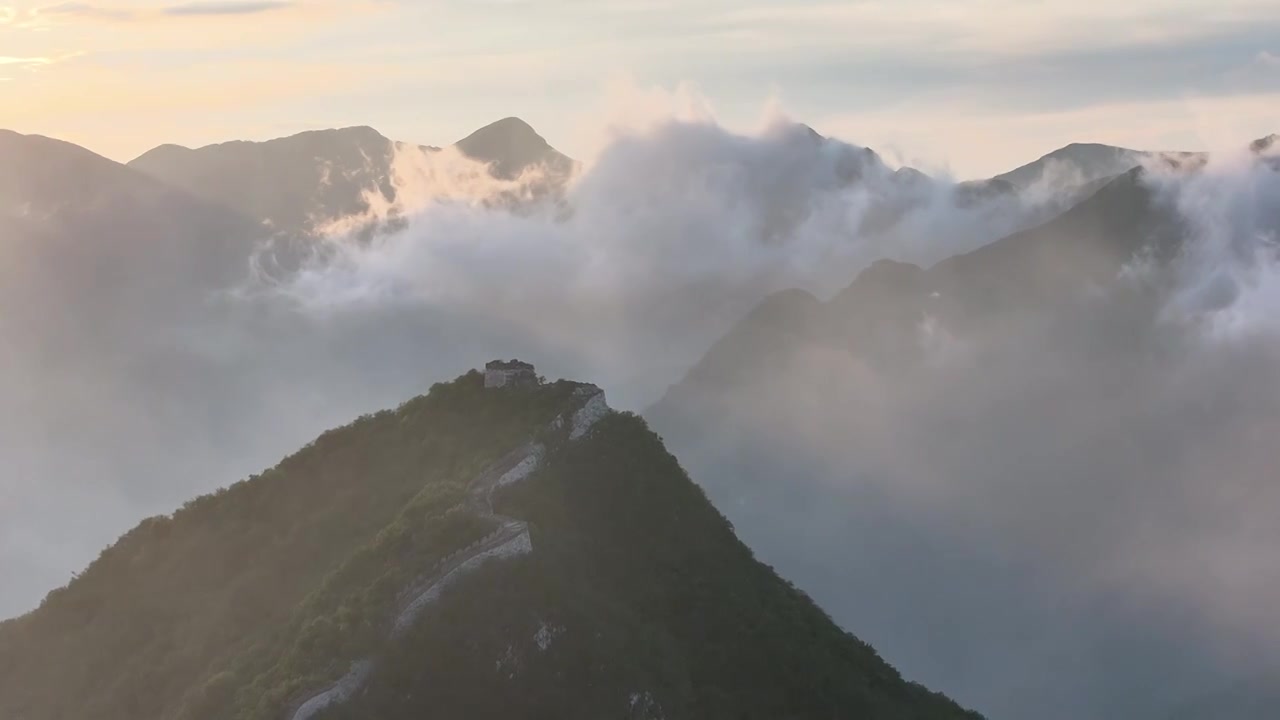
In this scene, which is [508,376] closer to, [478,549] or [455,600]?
[478,549]

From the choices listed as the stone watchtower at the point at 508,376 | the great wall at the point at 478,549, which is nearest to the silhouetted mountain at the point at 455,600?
the great wall at the point at 478,549

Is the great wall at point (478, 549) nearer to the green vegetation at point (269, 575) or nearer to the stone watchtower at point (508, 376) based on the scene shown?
the green vegetation at point (269, 575)

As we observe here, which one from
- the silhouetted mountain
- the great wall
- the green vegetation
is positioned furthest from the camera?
the green vegetation

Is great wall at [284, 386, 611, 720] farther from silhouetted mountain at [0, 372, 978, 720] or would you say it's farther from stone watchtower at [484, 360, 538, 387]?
stone watchtower at [484, 360, 538, 387]

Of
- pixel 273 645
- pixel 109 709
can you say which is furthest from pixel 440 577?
pixel 109 709

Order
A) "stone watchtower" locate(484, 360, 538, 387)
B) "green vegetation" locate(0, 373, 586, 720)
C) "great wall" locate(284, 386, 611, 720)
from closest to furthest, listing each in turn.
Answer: "great wall" locate(284, 386, 611, 720)
"green vegetation" locate(0, 373, 586, 720)
"stone watchtower" locate(484, 360, 538, 387)

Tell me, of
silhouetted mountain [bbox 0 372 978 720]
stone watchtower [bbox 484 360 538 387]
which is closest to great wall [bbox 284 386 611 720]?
silhouetted mountain [bbox 0 372 978 720]

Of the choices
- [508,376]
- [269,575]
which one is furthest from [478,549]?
[508,376]

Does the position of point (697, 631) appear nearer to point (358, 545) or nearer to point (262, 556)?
point (358, 545)
